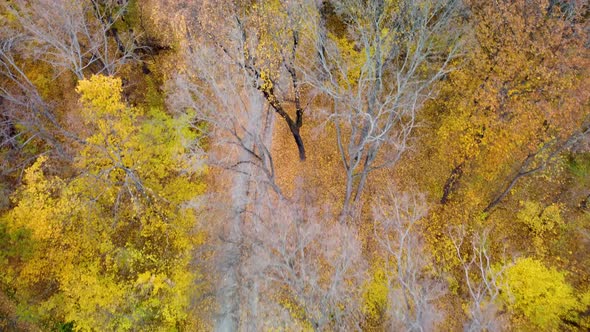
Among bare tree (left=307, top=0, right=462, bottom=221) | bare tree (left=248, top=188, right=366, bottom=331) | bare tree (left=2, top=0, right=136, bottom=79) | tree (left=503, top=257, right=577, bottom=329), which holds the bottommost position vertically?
tree (left=503, top=257, right=577, bottom=329)

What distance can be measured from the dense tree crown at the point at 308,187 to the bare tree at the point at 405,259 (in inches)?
5.2

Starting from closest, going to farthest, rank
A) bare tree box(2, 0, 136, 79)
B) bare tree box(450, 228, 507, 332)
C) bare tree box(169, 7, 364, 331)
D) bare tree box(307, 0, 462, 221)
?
bare tree box(450, 228, 507, 332), bare tree box(169, 7, 364, 331), bare tree box(307, 0, 462, 221), bare tree box(2, 0, 136, 79)

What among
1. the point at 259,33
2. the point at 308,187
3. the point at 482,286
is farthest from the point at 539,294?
the point at 259,33

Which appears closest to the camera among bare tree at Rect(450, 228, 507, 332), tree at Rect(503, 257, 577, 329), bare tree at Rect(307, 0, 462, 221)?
bare tree at Rect(450, 228, 507, 332)

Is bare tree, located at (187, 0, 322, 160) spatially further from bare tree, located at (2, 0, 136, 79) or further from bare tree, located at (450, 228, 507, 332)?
bare tree, located at (450, 228, 507, 332)

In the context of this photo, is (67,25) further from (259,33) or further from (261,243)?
(261,243)

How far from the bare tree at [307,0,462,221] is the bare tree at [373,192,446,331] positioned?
6.21 ft

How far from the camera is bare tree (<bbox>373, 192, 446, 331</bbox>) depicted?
14.4 metres

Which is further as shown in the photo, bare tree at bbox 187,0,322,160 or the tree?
bare tree at bbox 187,0,322,160

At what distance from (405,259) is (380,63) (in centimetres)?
858

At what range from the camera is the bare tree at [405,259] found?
1444 centimetres

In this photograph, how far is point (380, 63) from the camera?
1398 cm

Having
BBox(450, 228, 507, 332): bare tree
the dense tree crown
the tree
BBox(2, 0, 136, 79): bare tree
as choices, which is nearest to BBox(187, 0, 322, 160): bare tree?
the dense tree crown

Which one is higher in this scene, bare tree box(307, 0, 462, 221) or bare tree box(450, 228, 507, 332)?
bare tree box(307, 0, 462, 221)
